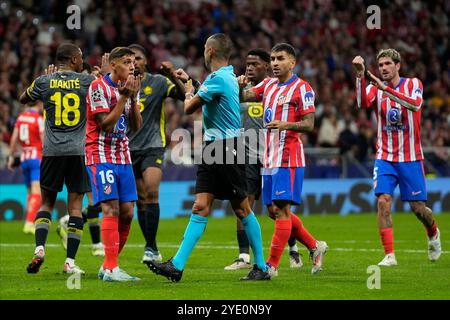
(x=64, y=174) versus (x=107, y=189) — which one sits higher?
(x=64, y=174)

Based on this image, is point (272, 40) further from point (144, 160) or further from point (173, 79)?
point (173, 79)

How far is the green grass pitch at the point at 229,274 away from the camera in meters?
7.82

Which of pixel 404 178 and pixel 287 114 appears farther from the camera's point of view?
pixel 404 178

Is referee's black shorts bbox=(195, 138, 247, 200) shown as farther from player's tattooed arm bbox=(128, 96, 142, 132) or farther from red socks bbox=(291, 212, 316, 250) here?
red socks bbox=(291, 212, 316, 250)

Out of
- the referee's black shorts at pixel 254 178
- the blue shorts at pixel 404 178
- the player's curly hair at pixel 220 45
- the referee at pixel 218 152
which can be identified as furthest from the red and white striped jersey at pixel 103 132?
the blue shorts at pixel 404 178

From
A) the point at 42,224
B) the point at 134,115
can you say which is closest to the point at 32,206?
the point at 42,224

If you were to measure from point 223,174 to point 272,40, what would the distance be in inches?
722

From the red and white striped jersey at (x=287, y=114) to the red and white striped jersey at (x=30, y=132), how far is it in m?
7.91

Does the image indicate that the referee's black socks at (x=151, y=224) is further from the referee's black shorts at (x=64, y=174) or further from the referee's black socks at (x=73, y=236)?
the referee's black socks at (x=73, y=236)

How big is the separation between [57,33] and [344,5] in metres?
A: 10.3

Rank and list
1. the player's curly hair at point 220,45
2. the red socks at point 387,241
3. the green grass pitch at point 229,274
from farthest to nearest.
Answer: the red socks at point 387,241 → the player's curly hair at point 220,45 → the green grass pitch at point 229,274

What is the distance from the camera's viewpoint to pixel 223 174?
28.3 ft

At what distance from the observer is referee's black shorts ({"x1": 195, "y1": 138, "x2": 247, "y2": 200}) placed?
8.61 meters

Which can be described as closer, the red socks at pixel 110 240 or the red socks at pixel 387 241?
the red socks at pixel 110 240
